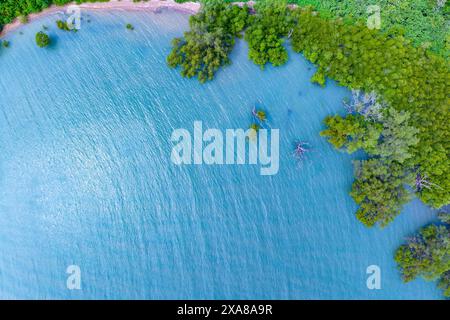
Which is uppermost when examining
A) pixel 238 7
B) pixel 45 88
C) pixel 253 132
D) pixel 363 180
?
pixel 238 7

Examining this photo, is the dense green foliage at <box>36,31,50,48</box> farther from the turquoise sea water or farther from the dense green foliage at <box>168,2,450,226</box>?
the dense green foliage at <box>168,2,450,226</box>

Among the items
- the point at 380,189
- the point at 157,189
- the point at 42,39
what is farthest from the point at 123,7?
the point at 380,189

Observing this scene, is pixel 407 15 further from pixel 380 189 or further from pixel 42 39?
pixel 42 39

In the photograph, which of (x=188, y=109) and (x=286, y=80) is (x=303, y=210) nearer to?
(x=286, y=80)

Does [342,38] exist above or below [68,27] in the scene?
below

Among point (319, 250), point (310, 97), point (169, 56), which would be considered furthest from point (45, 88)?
point (319, 250)

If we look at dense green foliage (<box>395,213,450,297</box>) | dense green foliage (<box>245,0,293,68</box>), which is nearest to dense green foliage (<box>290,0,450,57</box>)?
dense green foliage (<box>245,0,293,68</box>)

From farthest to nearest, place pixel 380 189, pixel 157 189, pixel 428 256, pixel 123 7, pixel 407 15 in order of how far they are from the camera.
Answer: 1. pixel 157 189
2. pixel 123 7
3. pixel 407 15
4. pixel 428 256
5. pixel 380 189

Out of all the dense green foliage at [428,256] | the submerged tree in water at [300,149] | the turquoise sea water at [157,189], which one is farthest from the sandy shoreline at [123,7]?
the dense green foliage at [428,256]
